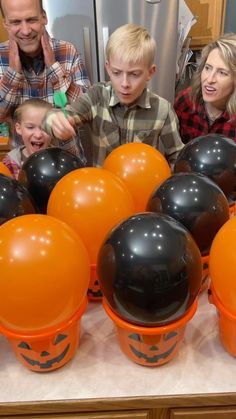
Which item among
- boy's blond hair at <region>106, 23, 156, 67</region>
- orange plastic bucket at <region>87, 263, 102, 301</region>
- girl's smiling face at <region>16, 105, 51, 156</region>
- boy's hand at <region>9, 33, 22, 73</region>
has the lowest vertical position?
orange plastic bucket at <region>87, 263, 102, 301</region>

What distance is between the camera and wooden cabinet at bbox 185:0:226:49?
219cm

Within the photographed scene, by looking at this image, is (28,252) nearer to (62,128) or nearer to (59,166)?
(59,166)

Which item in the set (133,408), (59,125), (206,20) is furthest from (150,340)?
(206,20)

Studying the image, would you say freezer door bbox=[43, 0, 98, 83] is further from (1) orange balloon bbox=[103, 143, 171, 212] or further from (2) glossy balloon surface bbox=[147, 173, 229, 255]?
(2) glossy balloon surface bbox=[147, 173, 229, 255]

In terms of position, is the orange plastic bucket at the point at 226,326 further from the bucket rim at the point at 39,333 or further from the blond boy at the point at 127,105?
the blond boy at the point at 127,105

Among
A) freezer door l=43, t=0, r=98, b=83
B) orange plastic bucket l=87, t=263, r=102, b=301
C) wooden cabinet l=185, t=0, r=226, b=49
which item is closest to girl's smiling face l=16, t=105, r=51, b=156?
orange plastic bucket l=87, t=263, r=102, b=301

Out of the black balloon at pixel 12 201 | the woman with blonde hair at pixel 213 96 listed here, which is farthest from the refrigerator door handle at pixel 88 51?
the black balloon at pixel 12 201

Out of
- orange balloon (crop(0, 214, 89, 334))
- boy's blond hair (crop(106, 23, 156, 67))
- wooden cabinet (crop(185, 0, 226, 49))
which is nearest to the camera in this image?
orange balloon (crop(0, 214, 89, 334))

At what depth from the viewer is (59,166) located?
974 mm

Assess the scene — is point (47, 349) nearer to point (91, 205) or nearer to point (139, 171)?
point (91, 205)

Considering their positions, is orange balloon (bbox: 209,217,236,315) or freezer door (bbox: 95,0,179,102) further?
freezer door (bbox: 95,0,179,102)

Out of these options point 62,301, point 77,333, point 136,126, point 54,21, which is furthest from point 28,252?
point 54,21

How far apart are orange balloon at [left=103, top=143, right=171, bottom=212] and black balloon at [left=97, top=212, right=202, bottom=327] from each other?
302 millimetres

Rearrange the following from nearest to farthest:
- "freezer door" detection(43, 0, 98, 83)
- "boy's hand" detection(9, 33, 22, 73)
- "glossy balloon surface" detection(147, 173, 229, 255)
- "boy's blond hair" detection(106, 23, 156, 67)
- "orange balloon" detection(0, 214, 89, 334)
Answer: "orange balloon" detection(0, 214, 89, 334)
"glossy balloon surface" detection(147, 173, 229, 255)
"boy's blond hair" detection(106, 23, 156, 67)
"boy's hand" detection(9, 33, 22, 73)
"freezer door" detection(43, 0, 98, 83)
